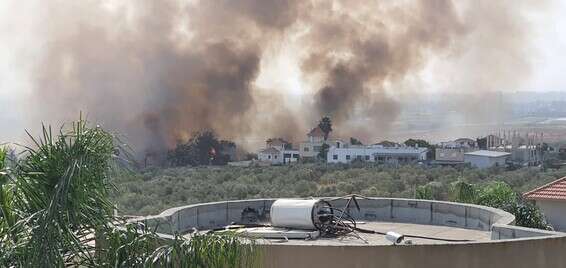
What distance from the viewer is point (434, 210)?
1135 cm

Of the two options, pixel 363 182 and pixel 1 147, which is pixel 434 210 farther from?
pixel 363 182

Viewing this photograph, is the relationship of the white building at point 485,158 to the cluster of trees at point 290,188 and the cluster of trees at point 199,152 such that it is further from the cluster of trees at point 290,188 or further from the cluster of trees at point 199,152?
the cluster of trees at point 290,188

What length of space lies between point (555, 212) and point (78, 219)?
475 inches

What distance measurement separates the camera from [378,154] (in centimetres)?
6381

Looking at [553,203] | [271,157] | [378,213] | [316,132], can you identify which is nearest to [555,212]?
[553,203]

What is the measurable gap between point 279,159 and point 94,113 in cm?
1431

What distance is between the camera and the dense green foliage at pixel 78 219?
5352mm

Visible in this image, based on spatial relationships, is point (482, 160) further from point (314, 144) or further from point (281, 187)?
point (281, 187)

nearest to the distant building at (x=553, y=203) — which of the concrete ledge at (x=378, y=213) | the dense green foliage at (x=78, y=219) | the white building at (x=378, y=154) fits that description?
the concrete ledge at (x=378, y=213)

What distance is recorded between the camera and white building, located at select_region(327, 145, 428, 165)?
205 feet

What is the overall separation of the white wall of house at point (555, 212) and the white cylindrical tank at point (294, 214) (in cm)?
777

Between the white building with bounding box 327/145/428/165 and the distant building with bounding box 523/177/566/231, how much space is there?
44.6 m

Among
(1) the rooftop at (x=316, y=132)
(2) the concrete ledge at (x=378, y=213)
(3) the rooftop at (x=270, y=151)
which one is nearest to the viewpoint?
(2) the concrete ledge at (x=378, y=213)

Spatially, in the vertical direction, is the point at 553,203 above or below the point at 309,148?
below
